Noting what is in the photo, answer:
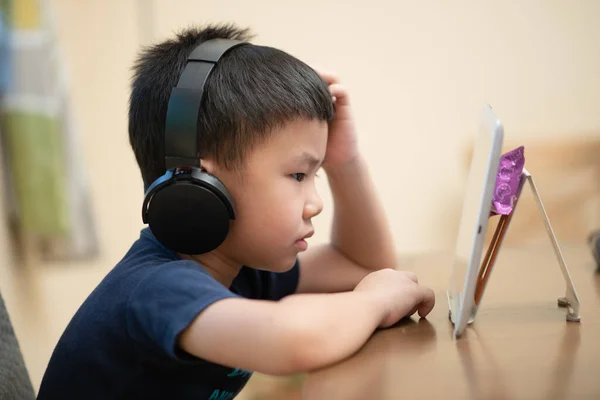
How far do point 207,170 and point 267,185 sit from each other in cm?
8

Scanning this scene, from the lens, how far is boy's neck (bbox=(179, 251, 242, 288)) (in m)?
0.97

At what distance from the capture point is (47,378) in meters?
0.90

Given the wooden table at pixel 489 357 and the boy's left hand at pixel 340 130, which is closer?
the wooden table at pixel 489 357

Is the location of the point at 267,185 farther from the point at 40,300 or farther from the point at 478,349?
the point at 40,300

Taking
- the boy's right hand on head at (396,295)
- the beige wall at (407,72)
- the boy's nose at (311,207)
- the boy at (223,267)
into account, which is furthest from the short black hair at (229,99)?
the beige wall at (407,72)

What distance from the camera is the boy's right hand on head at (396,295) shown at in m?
0.78

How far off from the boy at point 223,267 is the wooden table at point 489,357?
4 cm

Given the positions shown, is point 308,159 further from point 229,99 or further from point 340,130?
point 340,130

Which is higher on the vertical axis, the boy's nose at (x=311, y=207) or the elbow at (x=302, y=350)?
the boy's nose at (x=311, y=207)

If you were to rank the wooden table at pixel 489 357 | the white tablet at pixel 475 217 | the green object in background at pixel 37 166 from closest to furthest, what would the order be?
1. the wooden table at pixel 489 357
2. the white tablet at pixel 475 217
3. the green object in background at pixel 37 166

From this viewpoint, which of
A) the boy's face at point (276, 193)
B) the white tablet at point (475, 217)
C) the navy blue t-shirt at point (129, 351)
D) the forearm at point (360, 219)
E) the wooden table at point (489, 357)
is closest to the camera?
the wooden table at point (489, 357)

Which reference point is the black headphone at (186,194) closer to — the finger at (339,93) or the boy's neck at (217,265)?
the boy's neck at (217,265)

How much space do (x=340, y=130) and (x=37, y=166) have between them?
1374 millimetres

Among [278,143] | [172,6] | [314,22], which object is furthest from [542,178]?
[278,143]
